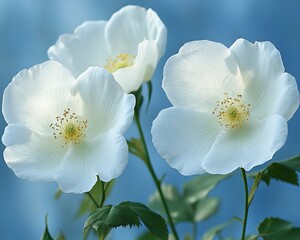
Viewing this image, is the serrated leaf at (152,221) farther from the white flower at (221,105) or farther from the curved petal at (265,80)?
the curved petal at (265,80)

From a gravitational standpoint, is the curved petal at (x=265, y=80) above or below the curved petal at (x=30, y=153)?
above

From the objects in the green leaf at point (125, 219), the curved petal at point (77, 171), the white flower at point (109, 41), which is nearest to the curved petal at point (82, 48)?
the white flower at point (109, 41)

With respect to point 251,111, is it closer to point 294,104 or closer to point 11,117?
point 294,104

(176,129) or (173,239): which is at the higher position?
(176,129)

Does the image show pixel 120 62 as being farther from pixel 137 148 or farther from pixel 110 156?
pixel 110 156

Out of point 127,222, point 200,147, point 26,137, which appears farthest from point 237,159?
point 26,137

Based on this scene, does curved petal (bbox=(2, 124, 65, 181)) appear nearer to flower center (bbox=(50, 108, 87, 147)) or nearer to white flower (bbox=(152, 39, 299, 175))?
flower center (bbox=(50, 108, 87, 147))

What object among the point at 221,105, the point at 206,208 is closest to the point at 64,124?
the point at 221,105

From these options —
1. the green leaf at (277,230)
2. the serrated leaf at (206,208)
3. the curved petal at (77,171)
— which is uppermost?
the curved petal at (77,171)
